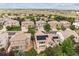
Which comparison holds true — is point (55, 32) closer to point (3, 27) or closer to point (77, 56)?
point (77, 56)

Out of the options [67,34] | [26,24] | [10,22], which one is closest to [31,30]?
[26,24]

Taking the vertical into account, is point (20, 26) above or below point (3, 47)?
above

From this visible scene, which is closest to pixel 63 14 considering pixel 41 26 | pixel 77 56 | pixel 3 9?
pixel 41 26

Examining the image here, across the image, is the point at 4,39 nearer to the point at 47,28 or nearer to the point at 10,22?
the point at 10,22

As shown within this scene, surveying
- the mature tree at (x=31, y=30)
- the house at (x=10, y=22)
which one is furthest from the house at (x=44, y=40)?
the house at (x=10, y=22)

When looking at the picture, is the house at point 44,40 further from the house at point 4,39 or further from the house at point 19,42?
the house at point 4,39

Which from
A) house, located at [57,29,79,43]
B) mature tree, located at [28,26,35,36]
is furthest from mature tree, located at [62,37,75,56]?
mature tree, located at [28,26,35,36]

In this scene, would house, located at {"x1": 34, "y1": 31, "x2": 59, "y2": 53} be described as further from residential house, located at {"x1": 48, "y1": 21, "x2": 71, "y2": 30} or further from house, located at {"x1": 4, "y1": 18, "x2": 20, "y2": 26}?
house, located at {"x1": 4, "y1": 18, "x2": 20, "y2": 26}
